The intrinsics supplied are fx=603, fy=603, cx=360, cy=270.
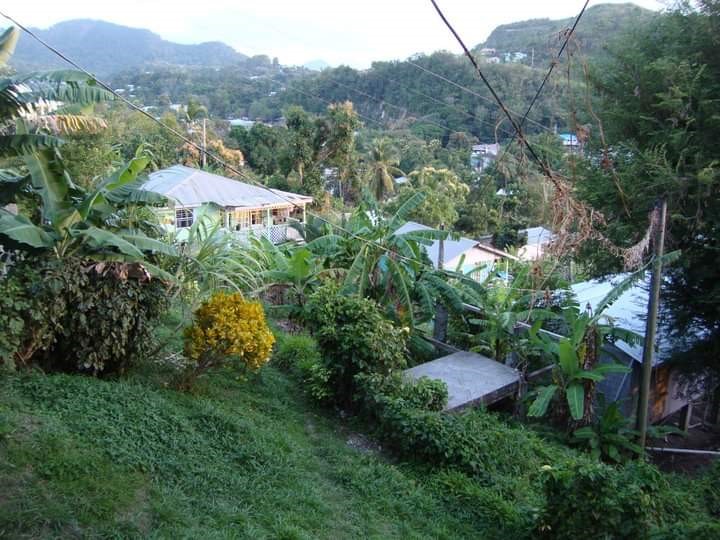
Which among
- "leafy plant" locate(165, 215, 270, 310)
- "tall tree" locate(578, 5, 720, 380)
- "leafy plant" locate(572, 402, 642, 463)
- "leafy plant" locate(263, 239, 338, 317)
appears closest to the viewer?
"leafy plant" locate(165, 215, 270, 310)

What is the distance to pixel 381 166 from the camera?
113ft

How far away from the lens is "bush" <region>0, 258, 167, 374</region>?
17.7ft

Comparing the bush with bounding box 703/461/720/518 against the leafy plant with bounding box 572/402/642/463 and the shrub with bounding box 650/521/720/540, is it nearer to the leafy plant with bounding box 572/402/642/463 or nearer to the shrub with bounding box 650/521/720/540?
the leafy plant with bounding box 572/402/642/463

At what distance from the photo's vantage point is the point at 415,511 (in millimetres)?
5387

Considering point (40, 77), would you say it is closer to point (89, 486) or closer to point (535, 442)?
point (89, 486)

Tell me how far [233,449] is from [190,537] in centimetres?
155

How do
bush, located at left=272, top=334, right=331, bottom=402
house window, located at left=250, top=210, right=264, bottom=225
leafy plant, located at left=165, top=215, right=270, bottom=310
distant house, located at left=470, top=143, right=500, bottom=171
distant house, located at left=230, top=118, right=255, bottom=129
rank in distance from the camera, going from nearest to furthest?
leafy plant, located at left=165, top=215, right=270, bottom=310 → bush, located at left=272, top=334, right=331, bottom=402 → house window, located at left=250, top=210, right=264, bottom=225 → distant house, located at left=470, top=143, right=500, bottom=171 → distant house, located at left=230, top=118, right=255, bottom=129

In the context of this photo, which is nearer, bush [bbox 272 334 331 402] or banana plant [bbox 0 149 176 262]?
banana plant [bbox 0 149 176 262]

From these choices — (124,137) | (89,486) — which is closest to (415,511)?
(89,486)

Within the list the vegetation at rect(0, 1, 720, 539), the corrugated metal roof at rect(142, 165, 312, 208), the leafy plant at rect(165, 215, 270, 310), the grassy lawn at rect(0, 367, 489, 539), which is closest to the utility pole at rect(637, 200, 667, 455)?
the vegetation at rect(0, 1, 720, 539)

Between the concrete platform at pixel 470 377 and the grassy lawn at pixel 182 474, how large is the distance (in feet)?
6.46

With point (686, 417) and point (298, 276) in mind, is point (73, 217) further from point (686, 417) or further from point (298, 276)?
point (686, 417)

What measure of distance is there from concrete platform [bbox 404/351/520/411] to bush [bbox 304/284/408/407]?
0.82m

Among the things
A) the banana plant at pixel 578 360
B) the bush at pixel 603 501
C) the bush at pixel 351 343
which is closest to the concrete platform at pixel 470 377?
the banana plant at pixel 578 360
